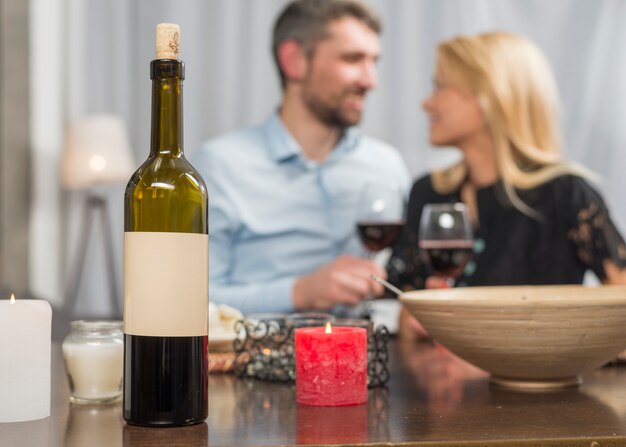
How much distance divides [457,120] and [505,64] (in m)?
0.25

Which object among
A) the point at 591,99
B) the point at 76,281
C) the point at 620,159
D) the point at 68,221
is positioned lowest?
the point at 76,281

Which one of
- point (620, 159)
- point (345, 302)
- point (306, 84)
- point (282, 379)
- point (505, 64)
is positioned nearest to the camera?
point (282, 379)

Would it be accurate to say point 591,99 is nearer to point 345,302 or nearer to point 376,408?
point 345,302

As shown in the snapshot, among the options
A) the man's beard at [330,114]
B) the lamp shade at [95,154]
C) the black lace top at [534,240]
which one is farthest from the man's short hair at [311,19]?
the black lace top at [534,240]

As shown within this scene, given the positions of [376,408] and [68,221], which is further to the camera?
[68,221]

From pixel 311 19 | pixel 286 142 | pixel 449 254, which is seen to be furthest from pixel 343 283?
pixel 311 19

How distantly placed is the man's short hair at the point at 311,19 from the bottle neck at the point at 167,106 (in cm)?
257

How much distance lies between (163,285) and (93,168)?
8.98 feet

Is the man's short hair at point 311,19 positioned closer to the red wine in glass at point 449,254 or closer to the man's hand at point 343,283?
the man's hand at point 343,283

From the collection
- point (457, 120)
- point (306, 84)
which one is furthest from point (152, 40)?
point (457, 120)

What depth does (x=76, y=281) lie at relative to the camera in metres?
3.40

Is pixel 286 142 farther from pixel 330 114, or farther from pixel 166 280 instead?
pixel 166 280

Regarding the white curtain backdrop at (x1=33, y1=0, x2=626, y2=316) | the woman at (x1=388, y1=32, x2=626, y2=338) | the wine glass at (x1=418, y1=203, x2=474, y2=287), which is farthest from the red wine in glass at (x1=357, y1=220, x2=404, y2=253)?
the white curtain backdrop at (x1=33, y1=0, x2=626, y2=316)

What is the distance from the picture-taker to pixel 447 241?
67.7 inches
